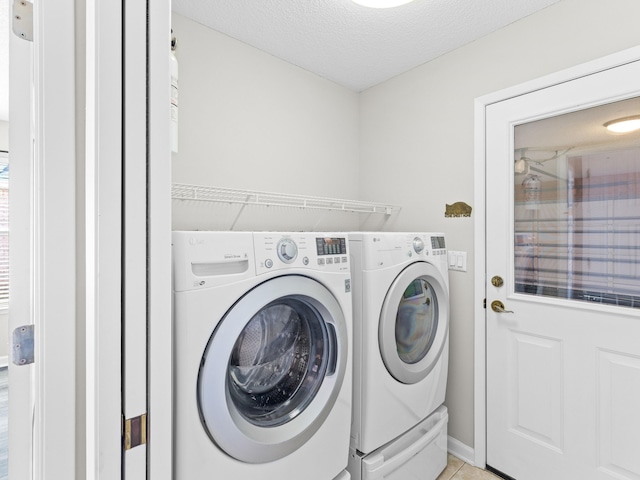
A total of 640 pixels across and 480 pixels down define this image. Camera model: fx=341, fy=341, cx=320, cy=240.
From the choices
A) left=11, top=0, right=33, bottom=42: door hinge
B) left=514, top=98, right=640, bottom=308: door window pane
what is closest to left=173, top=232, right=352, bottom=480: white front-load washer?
left=11, top=0, right=33, bottom=42: door hinge

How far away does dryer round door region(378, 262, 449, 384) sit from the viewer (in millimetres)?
1515

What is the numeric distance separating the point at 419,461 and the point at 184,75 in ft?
7.49

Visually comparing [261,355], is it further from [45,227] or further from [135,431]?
[45,227]

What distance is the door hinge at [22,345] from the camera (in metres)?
0.80

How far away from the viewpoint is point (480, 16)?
175 cm

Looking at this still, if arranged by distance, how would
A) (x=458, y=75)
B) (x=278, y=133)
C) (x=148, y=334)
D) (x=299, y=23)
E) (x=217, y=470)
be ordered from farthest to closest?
1. (x=278, y=133)
2. (x=458, y=75)
3. (x=299, y=23)
4. (x=217, y=470)
5. (x=148, y=334)

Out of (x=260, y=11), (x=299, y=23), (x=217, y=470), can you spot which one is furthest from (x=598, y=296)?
(x=260, y=11)

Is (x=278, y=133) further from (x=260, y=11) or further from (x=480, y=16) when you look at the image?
(x=480, y=16)

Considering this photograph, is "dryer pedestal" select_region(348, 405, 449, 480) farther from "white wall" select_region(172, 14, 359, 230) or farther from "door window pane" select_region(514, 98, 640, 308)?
"white wall" select_region(172, 14, 359, 230)

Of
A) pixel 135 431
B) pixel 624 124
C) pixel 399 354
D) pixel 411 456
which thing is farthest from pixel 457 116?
pixel 135 431

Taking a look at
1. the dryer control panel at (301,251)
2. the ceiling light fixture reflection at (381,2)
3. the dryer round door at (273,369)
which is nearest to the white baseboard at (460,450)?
the dryer round door at (273,369)

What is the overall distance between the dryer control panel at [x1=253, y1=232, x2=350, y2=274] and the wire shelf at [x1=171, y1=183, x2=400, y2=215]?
0.57m

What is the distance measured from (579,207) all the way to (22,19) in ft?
6.93

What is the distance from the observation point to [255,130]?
2.06 meters
